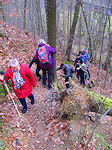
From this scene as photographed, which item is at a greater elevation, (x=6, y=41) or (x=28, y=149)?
(x=6, y=41)

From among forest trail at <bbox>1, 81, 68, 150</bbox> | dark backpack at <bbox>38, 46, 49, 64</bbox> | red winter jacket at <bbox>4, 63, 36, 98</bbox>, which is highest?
dark backpack at <bbox>38, 46, 49, 64</bbox>

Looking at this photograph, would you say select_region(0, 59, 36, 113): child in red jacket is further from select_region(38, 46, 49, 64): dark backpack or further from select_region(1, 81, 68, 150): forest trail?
select_region(38, 46, 49, 64): dark backpack

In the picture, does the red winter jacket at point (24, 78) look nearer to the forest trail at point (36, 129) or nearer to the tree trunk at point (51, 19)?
the forest trail at point (36, 129)

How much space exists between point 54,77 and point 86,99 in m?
2.22

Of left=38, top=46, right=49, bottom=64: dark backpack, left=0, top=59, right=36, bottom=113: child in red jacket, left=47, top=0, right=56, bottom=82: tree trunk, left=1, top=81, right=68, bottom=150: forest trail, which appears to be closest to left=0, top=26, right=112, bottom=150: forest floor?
left=1, top=81, right=68, bottom=150: forest trail

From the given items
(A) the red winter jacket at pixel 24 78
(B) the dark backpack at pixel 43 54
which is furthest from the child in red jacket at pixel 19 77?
(B) the dark backpack at pixel 43 54

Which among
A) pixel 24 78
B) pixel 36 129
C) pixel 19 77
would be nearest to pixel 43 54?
pixel 24 78

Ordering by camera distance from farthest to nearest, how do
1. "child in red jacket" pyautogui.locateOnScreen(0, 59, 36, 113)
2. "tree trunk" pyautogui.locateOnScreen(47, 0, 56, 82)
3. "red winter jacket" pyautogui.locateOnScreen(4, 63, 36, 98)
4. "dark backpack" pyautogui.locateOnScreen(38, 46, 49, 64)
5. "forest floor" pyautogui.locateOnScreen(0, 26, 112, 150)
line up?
"dark backpack" pyautogui.locateOnScreen(38, 46, 49, 64), "tree trunk" pyautogui.locateOnScreen(47, 0, 56, 82), "red winter jacket" pyautogui.locateOnScreen(4, 63, 36, 98), "child in red jacket" pyautogui.locateOnScreen(0, 59, 36, 113), "forest floor" pyautogui.locateOnScreen(0, 26, 112, 150)

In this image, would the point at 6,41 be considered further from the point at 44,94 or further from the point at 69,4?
the point at 69,4

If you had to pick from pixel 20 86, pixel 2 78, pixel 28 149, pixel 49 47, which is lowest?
pixel 28 149

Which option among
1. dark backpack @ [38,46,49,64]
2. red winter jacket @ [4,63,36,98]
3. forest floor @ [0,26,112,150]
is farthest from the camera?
dark backpack @ [38,46,49,64]

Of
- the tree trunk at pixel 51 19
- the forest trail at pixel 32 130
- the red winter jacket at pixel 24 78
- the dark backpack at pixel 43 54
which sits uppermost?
the tree trunk at pixel 51 19

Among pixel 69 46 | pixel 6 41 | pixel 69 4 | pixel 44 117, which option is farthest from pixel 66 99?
pixel 69 4

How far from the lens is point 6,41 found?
864cm
